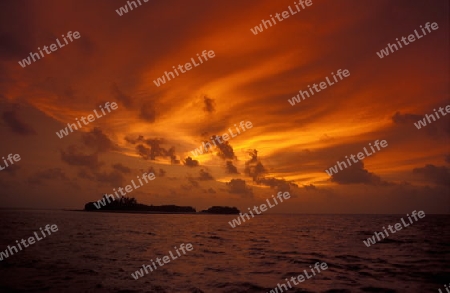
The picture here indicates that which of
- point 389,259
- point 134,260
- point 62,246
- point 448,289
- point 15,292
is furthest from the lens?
point 62,246

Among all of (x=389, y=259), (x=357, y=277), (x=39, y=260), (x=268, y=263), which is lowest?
(x=389, y=259)

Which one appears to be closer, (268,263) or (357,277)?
(357,277)

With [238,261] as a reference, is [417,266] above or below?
below

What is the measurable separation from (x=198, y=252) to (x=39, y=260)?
14.7 metres

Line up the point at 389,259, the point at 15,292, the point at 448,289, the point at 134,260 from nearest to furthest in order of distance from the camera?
1. the point at 15,292
2. the point at 448,289
3. the point at 134,260
4. the point at 389,259

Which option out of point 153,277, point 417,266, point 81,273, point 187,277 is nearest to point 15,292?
point 81,273

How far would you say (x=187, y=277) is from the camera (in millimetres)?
21266

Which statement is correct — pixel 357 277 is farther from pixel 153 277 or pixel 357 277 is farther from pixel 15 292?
pixel 15 292

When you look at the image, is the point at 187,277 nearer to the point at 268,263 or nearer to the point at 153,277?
the point at 153,277

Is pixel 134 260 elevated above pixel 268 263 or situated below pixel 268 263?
above

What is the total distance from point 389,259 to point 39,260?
32767 mm

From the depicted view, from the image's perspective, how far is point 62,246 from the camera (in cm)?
3444

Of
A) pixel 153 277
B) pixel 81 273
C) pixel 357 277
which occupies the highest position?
pixel 81 273

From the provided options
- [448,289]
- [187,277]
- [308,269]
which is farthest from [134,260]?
[448,289]
